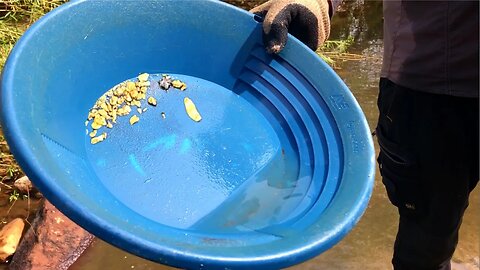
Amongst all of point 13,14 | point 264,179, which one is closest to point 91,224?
point 264,179

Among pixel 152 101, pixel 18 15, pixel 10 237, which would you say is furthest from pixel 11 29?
pixel 152 101

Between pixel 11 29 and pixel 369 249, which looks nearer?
pixel 369 249

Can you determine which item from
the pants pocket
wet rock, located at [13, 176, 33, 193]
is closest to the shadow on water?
wet rock, located at [13, 176, 33, 193]

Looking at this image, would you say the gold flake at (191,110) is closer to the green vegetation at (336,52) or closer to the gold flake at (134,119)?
the gold flake at (134,119)

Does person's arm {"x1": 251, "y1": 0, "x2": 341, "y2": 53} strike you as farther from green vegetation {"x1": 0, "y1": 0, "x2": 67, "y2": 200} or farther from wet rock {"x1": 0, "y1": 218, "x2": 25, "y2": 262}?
green vegetation {"x1": 0, "y1": 0, "x2": 67, "y2": 200}

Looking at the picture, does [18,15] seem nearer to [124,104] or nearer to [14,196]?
[14,196]

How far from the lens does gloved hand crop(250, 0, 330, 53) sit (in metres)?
1.75

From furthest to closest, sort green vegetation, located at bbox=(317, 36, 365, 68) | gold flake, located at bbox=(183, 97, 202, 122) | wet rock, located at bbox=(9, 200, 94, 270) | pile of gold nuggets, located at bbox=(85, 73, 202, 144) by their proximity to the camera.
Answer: green vegetation, located at bbox=(317, 36, 365, 68)
wet rock, located at bbox=(9, 200, 94, 270)
gold flake, located at bbox=(183, 97, 202, 122)
pile of gold nuggets, located at bbox=(85, 73, 202, 144)

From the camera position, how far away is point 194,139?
70.2 inches

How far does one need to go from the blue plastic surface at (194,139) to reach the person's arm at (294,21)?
2.6 inches

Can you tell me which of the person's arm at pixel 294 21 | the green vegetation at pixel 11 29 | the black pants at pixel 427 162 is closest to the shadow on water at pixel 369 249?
the green vegetation at pixel 11 29

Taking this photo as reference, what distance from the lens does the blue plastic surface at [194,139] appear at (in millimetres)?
1253

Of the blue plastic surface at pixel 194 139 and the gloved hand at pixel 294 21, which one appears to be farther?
the gloved hand at pixel 294 21

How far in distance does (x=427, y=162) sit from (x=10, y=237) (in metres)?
1.76
